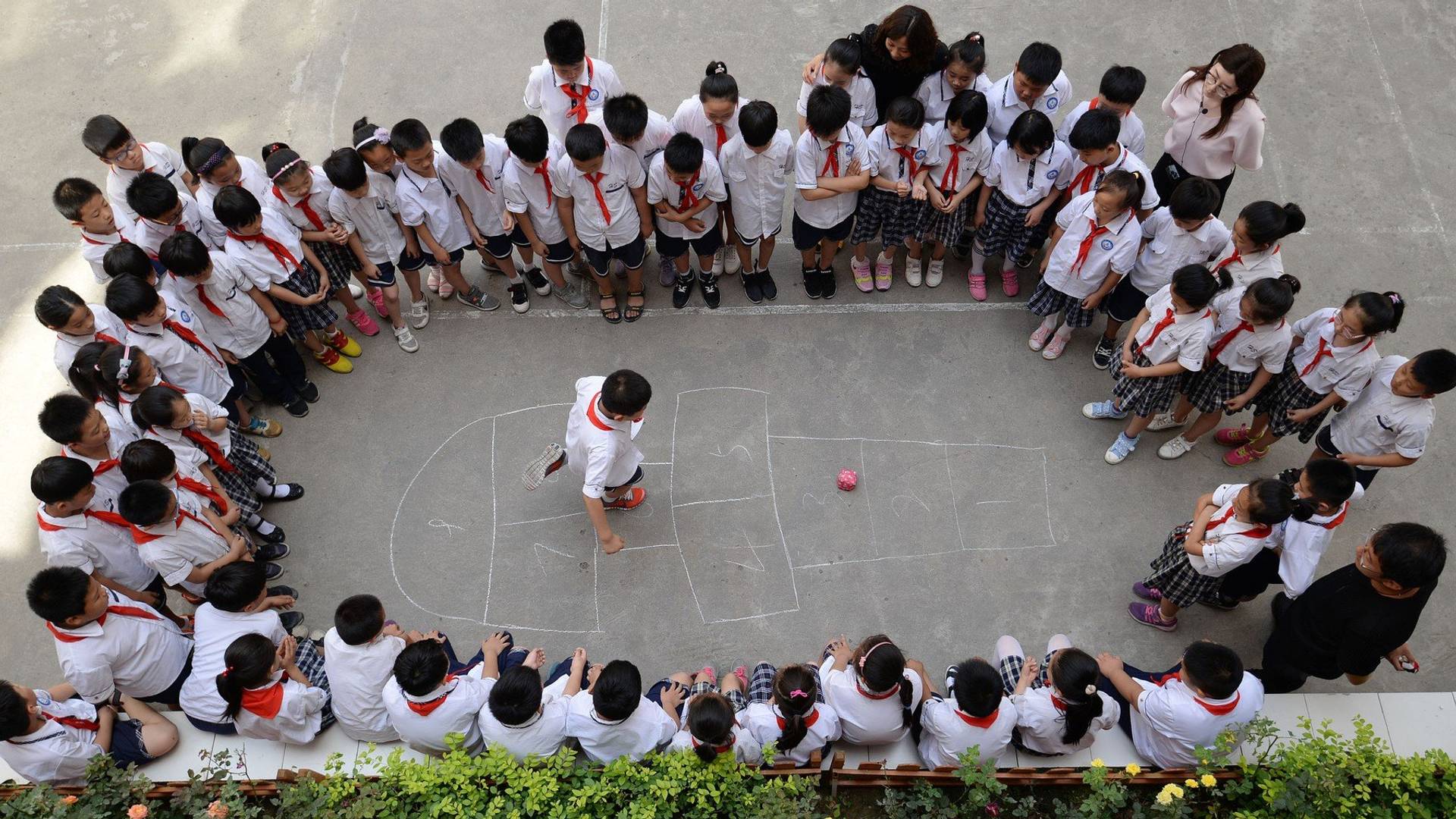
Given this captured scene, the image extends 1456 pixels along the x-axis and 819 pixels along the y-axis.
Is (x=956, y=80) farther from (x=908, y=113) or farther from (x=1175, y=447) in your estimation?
(x=1175, y=447)

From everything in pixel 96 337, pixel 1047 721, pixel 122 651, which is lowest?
pixel 1047 721

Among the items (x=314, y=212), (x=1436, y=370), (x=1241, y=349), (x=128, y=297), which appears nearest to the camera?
(x=1436, y=370)

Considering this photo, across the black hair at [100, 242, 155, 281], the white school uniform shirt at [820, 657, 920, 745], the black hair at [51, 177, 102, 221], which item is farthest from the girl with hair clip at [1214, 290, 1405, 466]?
the black hair at [51, 177, 102, 221]

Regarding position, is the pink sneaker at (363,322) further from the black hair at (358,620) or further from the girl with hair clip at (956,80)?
the girl with hair clip at (956,80)

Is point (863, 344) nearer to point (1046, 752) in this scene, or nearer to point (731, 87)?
point (731, 87)

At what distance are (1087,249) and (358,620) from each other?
3.82 m

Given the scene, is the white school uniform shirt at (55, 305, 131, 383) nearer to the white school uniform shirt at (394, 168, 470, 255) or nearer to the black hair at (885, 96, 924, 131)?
the white school uniform shirt at (394, 168, 470, 255)

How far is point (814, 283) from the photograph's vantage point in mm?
5691

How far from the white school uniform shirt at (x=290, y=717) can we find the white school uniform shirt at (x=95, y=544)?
0.87 m

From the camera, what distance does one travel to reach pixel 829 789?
3.92 meters

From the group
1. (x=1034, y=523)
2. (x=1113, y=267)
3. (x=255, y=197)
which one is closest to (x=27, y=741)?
(x=255, y=197)

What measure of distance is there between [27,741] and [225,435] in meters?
1.45

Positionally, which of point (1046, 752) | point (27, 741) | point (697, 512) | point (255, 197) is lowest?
point (1046, 752)

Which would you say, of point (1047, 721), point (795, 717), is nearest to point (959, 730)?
point (1047, 721)
